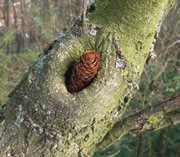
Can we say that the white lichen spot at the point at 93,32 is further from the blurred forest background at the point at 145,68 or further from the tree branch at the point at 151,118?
the blurred forest background at the point at 145,68

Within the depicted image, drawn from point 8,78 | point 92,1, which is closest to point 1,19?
point 8,78

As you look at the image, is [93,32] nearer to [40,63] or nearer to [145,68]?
[40,63]

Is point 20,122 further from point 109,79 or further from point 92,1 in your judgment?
point 92,1

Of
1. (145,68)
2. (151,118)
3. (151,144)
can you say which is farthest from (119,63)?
(151,144)

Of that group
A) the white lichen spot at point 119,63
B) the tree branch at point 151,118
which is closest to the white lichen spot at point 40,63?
the white lichen spot at point 119,63

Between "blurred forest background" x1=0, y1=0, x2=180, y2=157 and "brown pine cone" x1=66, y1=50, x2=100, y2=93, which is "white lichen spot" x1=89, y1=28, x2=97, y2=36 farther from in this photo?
"blurred forest background" x1=0, y1=0, x2=180, y2=157

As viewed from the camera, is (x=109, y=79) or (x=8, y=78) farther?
(x=8, y=78)

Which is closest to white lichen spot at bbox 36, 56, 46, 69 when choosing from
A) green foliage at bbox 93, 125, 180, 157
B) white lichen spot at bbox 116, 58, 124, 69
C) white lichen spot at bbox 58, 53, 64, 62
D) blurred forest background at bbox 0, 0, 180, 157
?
white lichen spot at bbox 58, 53, 64, 62
